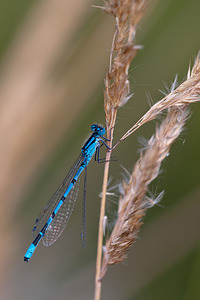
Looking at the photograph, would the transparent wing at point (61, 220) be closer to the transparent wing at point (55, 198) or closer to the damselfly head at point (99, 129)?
the transparent wing at point (55, 198)

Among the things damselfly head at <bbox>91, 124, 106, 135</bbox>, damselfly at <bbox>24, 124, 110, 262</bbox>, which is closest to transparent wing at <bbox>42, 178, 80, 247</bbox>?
damselfly at <bbox>24, 124, 110, 262</bbox>

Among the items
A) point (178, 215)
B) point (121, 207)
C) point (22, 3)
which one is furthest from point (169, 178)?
point (22, 3)

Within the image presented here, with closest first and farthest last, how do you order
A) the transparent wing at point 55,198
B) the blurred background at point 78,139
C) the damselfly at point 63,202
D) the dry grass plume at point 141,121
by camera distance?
the dry grass plume at point 141,121 < the blurred background at point 78,139 < the damselfly at point 63,202 < the transparent wing at point 55,198

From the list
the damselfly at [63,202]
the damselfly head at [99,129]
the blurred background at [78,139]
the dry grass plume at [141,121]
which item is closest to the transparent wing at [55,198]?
the damselfly at [63,202]

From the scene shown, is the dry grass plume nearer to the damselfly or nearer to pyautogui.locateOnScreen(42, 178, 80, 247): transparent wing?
the damselfly

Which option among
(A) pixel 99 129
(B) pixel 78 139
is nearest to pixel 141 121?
(A) pixel 99 129
